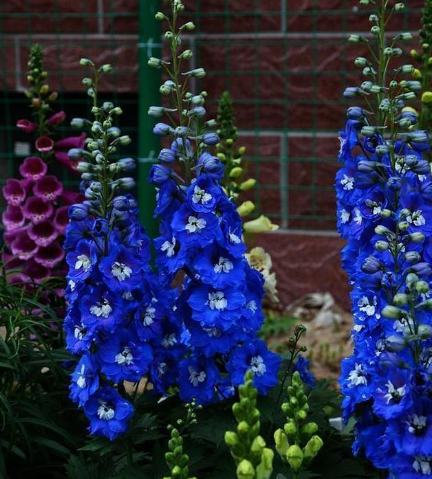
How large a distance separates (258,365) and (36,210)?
994 mm

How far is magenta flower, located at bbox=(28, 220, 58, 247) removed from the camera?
3014mm

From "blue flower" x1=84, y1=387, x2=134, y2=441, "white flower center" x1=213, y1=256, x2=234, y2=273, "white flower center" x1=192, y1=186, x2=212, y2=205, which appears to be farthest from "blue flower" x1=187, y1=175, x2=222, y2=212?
"blue flower" x1=84, y1=387, x2=134, y2=441

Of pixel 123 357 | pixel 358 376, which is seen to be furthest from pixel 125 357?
pixel 358 376

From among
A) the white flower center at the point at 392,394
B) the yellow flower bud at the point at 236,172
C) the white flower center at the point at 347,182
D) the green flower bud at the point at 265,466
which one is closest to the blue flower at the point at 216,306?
the white flower center at the point at 347,182

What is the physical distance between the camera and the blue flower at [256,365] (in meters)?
2.34

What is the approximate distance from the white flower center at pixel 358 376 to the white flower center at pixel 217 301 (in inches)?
12.1

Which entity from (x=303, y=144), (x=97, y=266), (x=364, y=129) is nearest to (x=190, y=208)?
(x=97, y=266)

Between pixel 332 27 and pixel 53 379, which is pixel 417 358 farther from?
pixel 332 27

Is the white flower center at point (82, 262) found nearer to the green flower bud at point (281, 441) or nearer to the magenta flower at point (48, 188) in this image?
the green flower bud at point (281, 441)

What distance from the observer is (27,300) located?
2684 mm

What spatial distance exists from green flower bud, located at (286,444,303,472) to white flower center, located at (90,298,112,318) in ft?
1.88

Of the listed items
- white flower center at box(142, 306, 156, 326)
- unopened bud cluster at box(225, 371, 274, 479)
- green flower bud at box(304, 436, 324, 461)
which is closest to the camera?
unopened bud cluster at box(225, 371, 274, 479)

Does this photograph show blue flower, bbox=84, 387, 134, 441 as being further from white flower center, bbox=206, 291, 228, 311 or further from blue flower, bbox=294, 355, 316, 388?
blue flower, bbox=294, 355, 316, 388

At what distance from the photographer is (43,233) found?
3.04 metres
